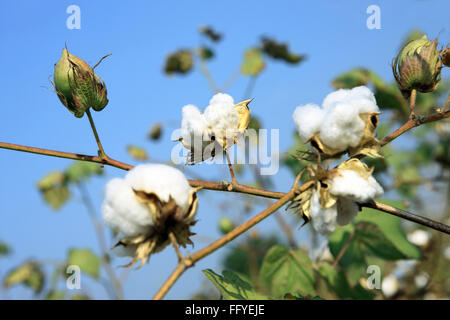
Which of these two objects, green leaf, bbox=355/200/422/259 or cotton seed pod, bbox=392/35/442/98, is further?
green leaf, bbox=355/200/422/259

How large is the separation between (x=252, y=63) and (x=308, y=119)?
213 centimetres

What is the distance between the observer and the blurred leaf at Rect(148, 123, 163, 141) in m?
2.93

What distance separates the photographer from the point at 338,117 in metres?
0.71

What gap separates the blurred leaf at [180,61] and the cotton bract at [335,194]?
2.37m

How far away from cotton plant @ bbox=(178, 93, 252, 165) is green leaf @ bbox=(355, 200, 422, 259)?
800 millimetres

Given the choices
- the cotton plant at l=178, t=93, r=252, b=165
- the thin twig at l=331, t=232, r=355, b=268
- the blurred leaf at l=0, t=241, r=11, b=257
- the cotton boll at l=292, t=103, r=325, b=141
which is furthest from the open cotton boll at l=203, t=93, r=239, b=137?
the blurred leaf at l=0, t=241, r=11, b=257

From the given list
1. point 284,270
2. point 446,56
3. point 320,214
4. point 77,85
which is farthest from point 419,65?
point 284,270

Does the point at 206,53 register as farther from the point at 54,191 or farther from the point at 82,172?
the point at 54,191

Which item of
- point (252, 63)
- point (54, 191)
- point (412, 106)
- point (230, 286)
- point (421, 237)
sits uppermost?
point (252, 63)

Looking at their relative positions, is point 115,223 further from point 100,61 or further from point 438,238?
point 438,238

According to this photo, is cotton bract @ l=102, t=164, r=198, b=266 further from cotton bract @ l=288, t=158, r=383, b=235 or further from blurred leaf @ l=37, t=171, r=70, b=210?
blurred leaf @ l=37, t=171, r=70, b=210

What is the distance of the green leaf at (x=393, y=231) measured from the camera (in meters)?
1.42

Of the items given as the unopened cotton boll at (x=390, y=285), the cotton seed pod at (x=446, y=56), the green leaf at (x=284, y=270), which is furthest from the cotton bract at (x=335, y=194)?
the unopened cotton boll at (x=390, y=285)

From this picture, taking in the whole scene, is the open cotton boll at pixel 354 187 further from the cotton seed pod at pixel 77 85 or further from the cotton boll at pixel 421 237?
the cotton boll at pixel 421 237
